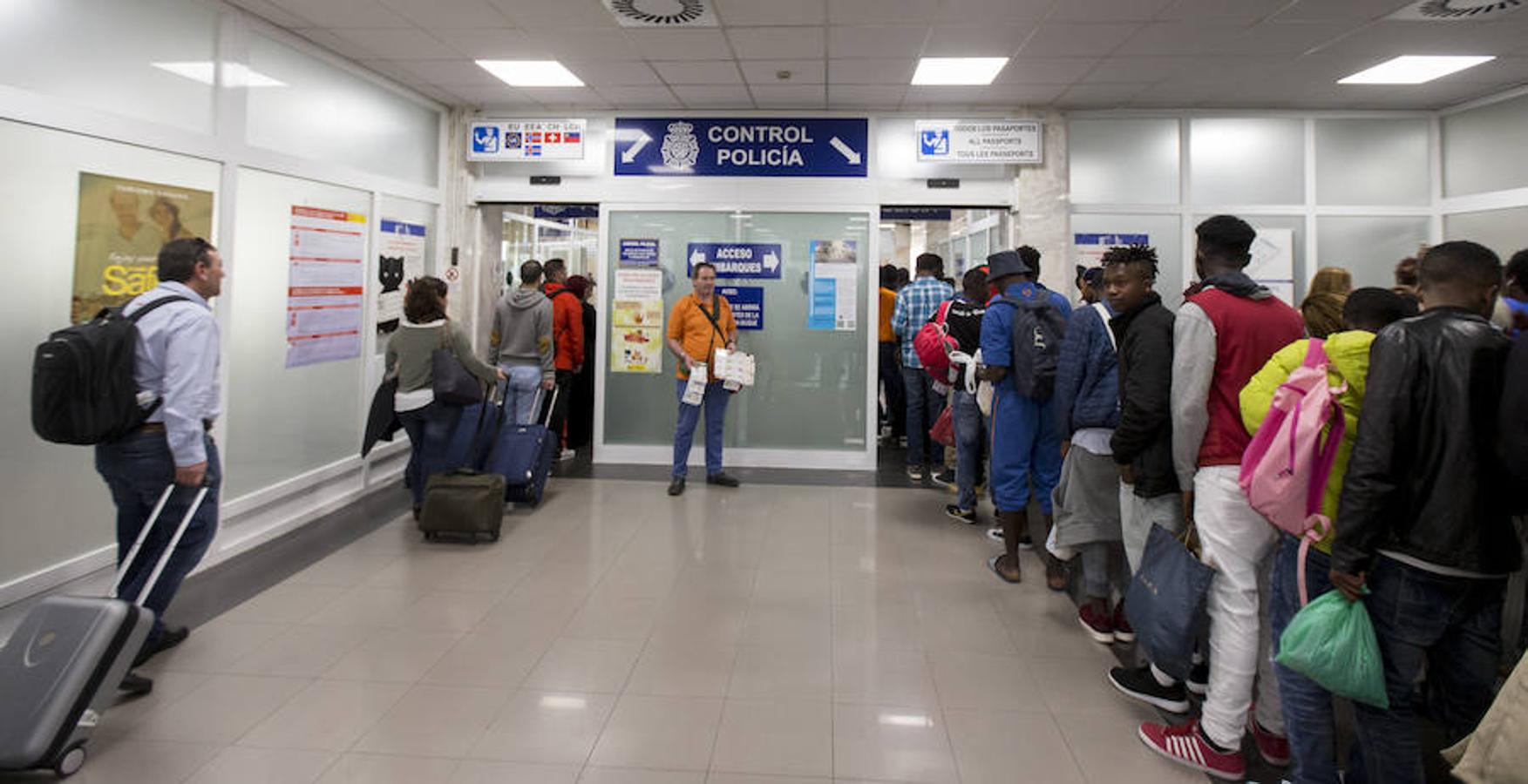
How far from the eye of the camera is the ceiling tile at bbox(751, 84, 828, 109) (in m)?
6.14

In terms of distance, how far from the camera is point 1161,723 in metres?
2.76

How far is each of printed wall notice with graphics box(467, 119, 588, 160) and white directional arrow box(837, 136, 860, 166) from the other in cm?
222

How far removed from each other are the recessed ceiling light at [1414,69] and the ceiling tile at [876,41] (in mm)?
3357

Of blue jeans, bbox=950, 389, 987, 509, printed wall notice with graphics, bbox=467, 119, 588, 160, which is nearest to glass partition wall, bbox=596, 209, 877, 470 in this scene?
printed wall notice with graphics, bbox=467, 119, 588, 160

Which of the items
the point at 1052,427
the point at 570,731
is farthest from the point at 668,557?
the point at 1052,427

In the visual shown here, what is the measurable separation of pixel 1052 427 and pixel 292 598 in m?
3.96

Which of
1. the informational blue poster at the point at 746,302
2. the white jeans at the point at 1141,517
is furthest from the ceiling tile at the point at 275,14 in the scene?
the white jeans at the point at 1141,517

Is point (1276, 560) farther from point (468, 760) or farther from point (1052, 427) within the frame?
point (468, 760)

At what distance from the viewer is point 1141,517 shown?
2938mm

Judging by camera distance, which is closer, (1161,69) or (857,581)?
(857,581)

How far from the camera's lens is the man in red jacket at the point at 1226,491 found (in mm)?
2453

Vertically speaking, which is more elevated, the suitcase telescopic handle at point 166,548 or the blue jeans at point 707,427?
the blue jeans at point 707,427

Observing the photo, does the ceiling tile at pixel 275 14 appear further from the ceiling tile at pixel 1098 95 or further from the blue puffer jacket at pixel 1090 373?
the ceiling tile at pixel 1098 95

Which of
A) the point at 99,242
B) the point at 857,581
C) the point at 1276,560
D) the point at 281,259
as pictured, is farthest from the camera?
the point at 281,259
